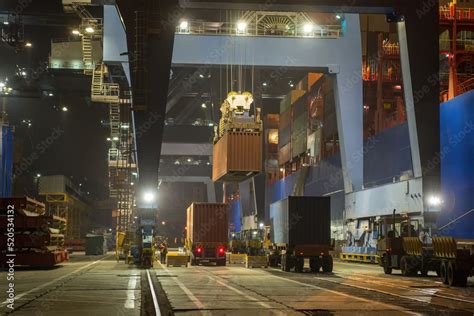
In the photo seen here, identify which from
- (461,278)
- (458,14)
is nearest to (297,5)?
(461,278)

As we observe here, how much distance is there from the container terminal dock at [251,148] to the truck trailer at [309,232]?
6 centimetres

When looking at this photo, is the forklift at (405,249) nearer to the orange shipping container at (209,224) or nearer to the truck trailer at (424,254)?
the truck trailer at (424,254)

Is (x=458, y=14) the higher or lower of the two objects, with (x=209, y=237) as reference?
higher

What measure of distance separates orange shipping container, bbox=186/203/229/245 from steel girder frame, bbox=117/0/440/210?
7109mm

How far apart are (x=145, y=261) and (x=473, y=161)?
627 inches

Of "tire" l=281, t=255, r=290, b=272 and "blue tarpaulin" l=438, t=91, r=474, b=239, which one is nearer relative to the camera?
"tire" l=281, t=255, r=290, b=272

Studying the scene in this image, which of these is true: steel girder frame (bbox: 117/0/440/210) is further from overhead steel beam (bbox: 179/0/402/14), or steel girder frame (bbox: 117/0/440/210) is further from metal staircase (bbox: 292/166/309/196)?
metal staircase (bbox: 292/166/309/196)

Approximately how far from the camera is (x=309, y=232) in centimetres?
2695

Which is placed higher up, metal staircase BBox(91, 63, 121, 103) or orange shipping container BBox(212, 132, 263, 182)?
metal staircase BBox(91, 63, 121, 103)

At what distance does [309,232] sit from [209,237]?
875 cm

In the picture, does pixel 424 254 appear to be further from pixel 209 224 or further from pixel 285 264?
pixel 209 224

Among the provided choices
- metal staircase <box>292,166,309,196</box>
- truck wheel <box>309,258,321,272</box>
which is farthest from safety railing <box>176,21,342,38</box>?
metal staircase <box>292,166,309,196</box>

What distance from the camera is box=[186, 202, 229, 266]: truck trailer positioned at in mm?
34250

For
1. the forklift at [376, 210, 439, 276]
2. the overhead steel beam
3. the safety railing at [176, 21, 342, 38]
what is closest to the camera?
the overhead steel beam
